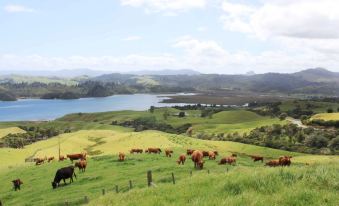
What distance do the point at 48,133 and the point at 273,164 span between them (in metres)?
144

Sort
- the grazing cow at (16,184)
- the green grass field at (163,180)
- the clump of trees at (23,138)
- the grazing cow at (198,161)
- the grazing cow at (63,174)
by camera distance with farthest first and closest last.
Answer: the clump of trees at (23,138)
the grazing cow at (16,184)
the grazing cow at (63,174)
the grazing cow at (198,161)
the green grass field at (163,180)

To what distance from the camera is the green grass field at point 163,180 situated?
13.4 metres

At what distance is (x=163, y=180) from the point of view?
94.2 feet

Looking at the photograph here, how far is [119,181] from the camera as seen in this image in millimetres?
33281

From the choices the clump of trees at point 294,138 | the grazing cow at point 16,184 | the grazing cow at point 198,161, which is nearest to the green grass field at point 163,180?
the grazing cow at point 16,184

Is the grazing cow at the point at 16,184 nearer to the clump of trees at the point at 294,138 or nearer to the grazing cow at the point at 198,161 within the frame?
the grazing cow at the point at 198,161

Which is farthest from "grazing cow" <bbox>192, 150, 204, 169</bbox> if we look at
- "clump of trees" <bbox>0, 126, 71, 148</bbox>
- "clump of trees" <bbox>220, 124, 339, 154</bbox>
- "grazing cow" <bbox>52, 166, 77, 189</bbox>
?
"clump of trees" <bbox>0, 126, 71, 148</bbox>

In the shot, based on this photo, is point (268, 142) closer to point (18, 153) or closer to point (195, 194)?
point (18, 153)

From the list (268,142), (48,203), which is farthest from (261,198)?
(268,142)

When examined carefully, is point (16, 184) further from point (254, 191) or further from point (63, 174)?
point (254, 191)

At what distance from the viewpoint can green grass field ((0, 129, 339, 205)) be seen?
527 inches

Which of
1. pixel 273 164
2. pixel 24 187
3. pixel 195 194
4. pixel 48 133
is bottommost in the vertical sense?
pixel 48 133

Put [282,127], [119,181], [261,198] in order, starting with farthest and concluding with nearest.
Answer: [282,127] → [119,181] → [261,198]

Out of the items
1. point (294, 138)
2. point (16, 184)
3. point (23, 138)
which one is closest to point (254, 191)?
point (16, 184)
